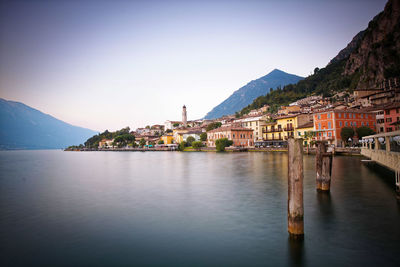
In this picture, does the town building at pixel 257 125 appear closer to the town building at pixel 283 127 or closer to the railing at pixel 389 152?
the town building at pixel 283 127

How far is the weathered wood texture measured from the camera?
64.6 ft

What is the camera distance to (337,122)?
209ft

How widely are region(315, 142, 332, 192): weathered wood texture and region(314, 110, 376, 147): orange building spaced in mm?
47921

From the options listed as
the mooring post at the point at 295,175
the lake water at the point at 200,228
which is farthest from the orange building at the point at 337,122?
the mooring post at the point at 295,175

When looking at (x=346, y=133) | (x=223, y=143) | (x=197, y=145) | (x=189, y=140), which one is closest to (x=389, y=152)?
(x=346, y=133)

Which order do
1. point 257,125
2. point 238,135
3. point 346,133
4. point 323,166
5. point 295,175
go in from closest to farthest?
point 295,175
point 323,166
point 346,133
point 238,135
point 257,125

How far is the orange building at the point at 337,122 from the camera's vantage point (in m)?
63.7

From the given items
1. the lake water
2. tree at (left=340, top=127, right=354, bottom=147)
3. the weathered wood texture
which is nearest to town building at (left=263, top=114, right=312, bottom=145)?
tree at (left=340, top=127, right=354, bottom=147)

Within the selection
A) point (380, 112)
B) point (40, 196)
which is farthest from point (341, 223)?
point (380, 112)

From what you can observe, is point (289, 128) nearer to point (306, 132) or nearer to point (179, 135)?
point (306, 132)

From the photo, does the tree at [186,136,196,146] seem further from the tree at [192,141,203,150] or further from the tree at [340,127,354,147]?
the tree at [340,127,354,147]

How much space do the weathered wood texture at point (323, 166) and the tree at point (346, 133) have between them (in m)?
46.9

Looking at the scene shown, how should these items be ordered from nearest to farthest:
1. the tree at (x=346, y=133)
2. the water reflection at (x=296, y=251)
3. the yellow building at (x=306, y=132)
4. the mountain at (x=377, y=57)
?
the water reflection at (x=296, y=251) < the tree at (x=346, y=133) < the yellow building at (x=306, y=132) < the mountain at (x=377, y=57)

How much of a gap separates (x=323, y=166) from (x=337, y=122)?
165 ft
